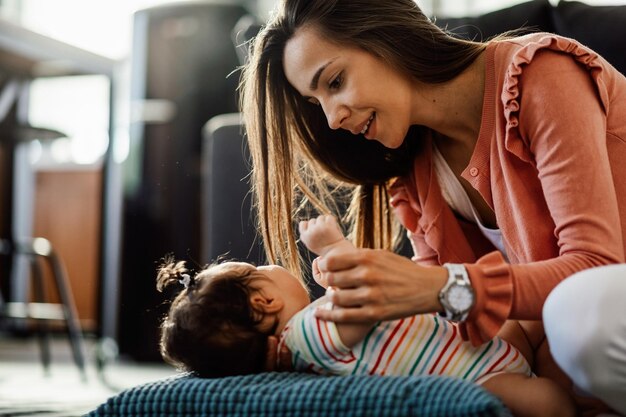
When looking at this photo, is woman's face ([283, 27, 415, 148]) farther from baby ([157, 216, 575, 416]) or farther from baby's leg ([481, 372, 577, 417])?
baby's leg ([481, 372, 577, 417])

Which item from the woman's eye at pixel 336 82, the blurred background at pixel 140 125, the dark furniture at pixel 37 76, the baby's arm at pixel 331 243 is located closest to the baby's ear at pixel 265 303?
the baby's arm at pixel 331 243

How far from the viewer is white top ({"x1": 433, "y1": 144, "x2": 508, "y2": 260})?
1362mm

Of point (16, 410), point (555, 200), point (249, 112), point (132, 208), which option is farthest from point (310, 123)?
point (132, 208)

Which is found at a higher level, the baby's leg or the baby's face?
the baby's face


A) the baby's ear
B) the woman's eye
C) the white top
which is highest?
the woman's eye

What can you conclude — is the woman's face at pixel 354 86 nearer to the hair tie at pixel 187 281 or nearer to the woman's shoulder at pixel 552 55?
the woman's shoulder at pixel 552 55

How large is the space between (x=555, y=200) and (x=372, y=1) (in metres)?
0.46

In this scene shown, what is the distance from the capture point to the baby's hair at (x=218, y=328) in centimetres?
102

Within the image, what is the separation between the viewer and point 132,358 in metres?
3.37

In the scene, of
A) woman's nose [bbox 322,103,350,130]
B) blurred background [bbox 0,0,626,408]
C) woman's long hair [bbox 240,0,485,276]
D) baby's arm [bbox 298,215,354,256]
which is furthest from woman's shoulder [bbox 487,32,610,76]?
blurred background [bbox 0,0,626,408]

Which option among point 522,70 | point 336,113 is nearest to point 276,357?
point 336,113

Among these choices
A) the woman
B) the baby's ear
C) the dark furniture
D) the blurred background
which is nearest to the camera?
the woman

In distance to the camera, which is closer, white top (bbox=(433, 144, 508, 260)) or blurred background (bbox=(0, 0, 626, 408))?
white top (bbox=(433, 144, 508, 260))

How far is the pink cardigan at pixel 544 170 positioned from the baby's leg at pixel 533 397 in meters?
0.07
